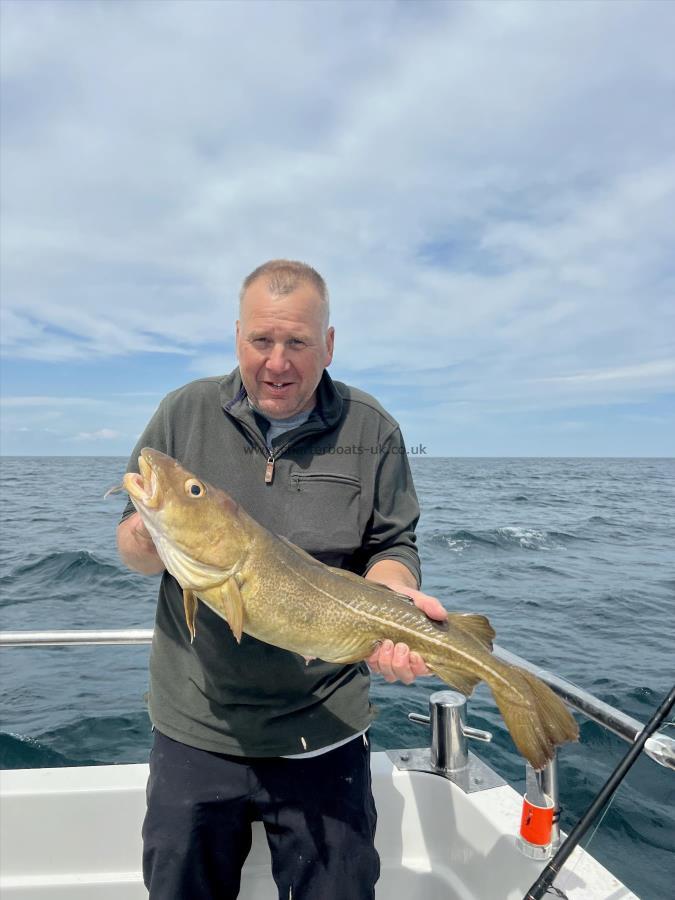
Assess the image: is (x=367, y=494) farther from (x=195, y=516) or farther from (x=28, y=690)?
(x=28, y=690)

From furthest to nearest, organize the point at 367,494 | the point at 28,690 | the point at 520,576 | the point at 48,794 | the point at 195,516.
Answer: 1. the point at 520,576
2. the point at 28,690
3. the point at 48,794
4. the point at 367,494
5. the point at 195,516

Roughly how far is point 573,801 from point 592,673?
3272 millimetres

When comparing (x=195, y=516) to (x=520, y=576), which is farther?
(x=520, y=576)

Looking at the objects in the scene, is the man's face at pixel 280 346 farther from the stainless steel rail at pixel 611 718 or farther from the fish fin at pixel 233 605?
the stainless steel rail at pixel 611 718

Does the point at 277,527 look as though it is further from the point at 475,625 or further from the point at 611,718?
the point at 611,718

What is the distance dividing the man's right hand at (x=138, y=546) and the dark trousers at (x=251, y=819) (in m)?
0.79

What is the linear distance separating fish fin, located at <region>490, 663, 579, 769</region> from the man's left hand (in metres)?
0.36

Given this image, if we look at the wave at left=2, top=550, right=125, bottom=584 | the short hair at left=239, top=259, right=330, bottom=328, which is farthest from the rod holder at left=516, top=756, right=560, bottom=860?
the wave at left=2, top=550, right=125, bottom=584

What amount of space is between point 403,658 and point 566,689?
0.83m

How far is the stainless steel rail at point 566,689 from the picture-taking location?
238 centimetres

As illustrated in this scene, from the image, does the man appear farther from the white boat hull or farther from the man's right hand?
the white boat hull

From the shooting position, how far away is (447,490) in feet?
138

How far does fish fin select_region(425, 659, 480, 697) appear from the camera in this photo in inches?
104

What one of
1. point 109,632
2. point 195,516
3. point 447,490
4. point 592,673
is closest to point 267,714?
point 195,516
